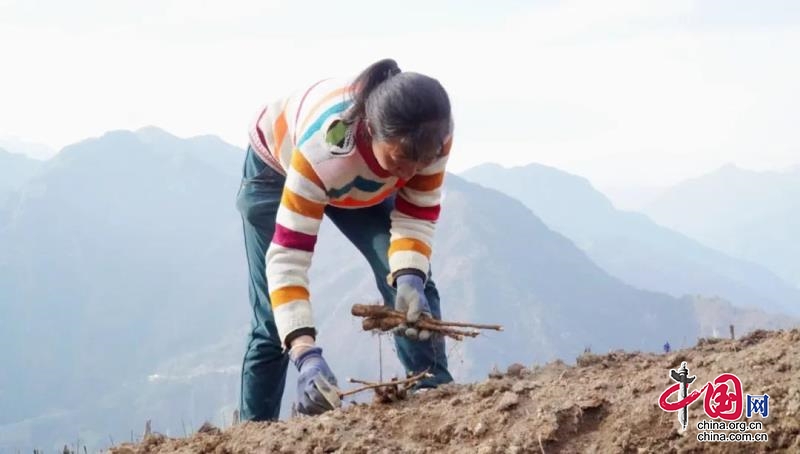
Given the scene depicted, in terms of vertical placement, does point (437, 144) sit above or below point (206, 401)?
below

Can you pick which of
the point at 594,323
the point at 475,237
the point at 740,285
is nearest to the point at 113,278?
the point at 475,237

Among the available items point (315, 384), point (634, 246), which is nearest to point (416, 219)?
point (315, 384)

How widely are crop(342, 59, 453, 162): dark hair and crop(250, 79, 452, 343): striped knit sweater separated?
144mm

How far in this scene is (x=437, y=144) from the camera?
7.73 feet

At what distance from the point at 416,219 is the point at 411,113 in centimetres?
61

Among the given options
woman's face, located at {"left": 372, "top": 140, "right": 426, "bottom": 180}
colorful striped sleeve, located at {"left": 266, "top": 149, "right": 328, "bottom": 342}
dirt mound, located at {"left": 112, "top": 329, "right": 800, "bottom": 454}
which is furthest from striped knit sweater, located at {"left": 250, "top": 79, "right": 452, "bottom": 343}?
dirt mound, located at {"left": 112, "top": 329, "right": 800, "bottom": 454}

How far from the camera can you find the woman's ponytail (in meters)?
2.44

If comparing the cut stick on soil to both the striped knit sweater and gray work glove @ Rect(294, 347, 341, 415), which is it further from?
the striped knit sweater

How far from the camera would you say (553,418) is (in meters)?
1.94

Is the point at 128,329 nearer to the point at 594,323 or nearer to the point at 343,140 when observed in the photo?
the point at 594,323

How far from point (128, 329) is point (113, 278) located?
646 cm

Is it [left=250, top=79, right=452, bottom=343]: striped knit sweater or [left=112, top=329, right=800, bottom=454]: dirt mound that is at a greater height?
[left=250, top=79, right=452, bottom=343]: striped knit sweater

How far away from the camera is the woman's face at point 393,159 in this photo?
233 cm

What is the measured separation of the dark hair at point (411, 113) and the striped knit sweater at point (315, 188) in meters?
0.14
